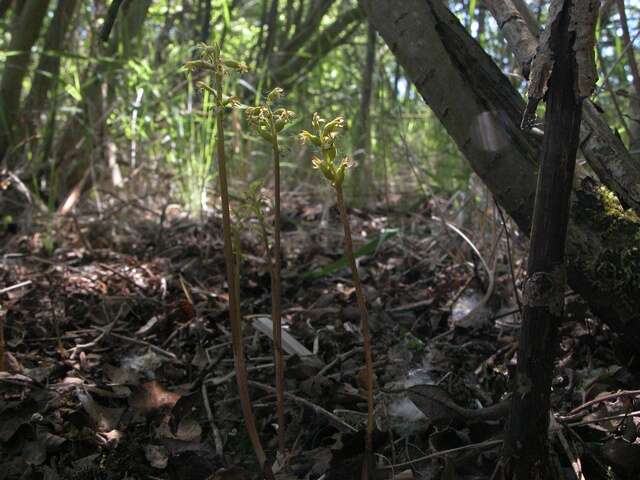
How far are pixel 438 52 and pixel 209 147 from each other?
70.0 inches

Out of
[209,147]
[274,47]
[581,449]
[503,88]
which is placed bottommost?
[581,449]

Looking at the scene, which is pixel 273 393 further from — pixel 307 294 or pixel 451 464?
pixel 307 294

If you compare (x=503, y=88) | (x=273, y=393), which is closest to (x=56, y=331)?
(x=273, y=393)

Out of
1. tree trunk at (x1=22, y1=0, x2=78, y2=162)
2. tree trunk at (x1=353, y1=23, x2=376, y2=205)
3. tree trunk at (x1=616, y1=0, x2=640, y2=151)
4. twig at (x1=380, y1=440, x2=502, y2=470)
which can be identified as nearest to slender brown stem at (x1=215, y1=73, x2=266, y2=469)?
twig at (x1=380, y1=440, x2=502, y2=470)

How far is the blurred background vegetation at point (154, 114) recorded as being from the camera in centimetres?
292

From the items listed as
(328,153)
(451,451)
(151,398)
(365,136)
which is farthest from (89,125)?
(451,451)

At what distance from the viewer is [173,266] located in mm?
2449

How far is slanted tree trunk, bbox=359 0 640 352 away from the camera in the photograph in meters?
1.38

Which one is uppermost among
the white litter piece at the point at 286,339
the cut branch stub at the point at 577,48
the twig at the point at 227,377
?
the cut branch stub at the point at 577,48

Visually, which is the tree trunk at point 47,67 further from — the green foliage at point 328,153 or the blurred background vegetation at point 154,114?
the green foliage at point 328,153

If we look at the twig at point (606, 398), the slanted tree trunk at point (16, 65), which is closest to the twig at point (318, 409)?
the twig at point (606, 398)

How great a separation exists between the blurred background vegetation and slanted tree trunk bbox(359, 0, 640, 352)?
3.02 feet

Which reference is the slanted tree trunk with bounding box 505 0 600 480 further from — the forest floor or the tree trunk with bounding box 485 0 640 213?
the tree trunk with bounding box 485 0 640 213

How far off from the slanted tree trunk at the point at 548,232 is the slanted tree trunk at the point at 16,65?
2.47 metres
